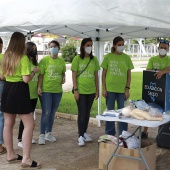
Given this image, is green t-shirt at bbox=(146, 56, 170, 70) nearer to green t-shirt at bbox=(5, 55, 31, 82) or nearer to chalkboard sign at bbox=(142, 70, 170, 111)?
chalkboard sign at bbox=(142, 70, 170, 111)

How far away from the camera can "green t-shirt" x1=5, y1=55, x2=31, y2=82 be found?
4.27 metres

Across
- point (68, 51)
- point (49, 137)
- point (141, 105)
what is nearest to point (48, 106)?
point (49, 137)

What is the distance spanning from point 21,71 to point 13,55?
23cm

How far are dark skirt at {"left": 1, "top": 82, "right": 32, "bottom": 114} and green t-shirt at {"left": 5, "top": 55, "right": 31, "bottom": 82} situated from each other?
6cm

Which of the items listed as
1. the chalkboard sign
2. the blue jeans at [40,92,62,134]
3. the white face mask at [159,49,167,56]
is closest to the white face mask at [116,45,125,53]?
the chalkboard sign

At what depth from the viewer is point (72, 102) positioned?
383 inches

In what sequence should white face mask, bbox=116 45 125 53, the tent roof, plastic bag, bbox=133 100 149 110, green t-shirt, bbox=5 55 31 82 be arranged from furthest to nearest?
white face mask, bbox=116 45 125 53
green t-shirt, bbox=5 55 31 82
plastic bag, bbox=133 100 149 110
the tent roof

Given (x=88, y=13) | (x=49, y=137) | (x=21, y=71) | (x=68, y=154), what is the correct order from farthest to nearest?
(x=49, y=137) < (x=68, y=154) < (x=21, y=71) < (x=88, y=13)

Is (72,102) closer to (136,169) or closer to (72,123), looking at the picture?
(72,123)

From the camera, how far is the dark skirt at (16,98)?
4.36 metres

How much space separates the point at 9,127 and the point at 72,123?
2.93 metres

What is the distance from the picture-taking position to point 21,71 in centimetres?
431

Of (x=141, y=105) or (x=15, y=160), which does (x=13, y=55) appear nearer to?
(x=15, y=160)

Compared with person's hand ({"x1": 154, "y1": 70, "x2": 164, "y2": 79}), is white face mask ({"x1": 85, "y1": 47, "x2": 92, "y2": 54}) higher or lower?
higher
